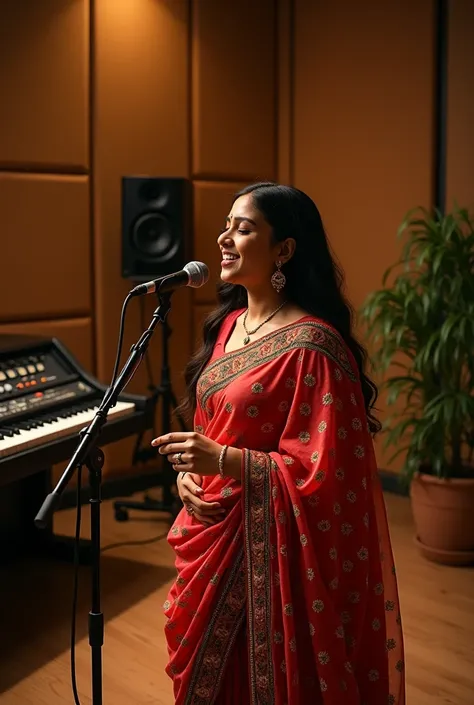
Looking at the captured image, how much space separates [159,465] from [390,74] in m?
2.33

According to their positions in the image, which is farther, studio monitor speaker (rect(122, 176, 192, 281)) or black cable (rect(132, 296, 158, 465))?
black cable (rect(132, 296, 158, 465))

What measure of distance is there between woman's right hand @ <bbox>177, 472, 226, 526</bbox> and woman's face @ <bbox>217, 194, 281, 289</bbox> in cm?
45

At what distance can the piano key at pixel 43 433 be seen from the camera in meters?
2.70

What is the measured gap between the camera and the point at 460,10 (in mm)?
4125

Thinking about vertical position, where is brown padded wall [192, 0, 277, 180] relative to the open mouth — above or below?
above

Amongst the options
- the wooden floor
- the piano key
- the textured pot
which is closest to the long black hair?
the piano key

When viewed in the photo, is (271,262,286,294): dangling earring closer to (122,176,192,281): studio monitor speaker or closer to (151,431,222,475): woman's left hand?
(151,431,222,475): woman's left hand

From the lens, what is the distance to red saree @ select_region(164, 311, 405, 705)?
179cm

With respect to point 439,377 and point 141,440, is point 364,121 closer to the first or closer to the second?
point 439,377

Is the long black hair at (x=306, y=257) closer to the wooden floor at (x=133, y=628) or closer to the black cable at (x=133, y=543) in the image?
the wooden floor at (x=133, y=628)

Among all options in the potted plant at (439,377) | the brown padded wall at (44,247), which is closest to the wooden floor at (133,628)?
the potted plant at (439,377)

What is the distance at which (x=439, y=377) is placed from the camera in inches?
146

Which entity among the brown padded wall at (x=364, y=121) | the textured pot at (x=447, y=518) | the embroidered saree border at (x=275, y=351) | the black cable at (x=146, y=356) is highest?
the brown padded wall at (x=364, y=121)

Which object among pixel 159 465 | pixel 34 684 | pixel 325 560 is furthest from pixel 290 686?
pixel 159 465
